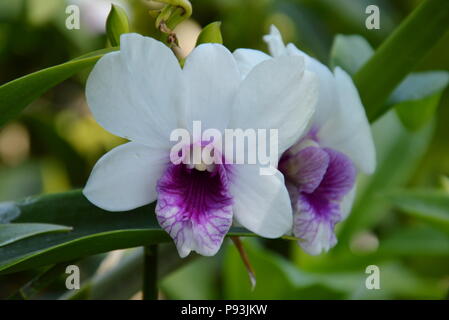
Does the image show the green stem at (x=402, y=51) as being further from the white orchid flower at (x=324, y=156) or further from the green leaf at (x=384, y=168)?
the green leaf at (x=384, y=168)

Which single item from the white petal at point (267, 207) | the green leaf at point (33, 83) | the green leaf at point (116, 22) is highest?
the green leaf at point (116, 22)

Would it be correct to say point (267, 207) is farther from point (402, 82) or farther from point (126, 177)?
point (402, 82)

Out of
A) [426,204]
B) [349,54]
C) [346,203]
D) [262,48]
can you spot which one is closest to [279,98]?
[346,203]

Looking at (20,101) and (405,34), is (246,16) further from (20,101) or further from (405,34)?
(20,101)

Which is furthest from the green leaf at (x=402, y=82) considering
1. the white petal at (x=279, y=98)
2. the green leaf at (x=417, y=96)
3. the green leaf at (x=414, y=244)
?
the green leaf at (x=414, y=244)

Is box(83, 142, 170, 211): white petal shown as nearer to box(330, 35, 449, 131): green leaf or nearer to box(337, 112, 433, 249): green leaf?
box(330, 35, 449, 131): green leaf

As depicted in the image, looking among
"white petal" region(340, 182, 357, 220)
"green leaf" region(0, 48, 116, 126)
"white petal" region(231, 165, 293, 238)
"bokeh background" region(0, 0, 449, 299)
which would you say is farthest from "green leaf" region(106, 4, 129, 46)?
"bokeh background" region(0, 0, 449, 299)

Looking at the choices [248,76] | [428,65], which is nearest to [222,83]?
[248,76]
